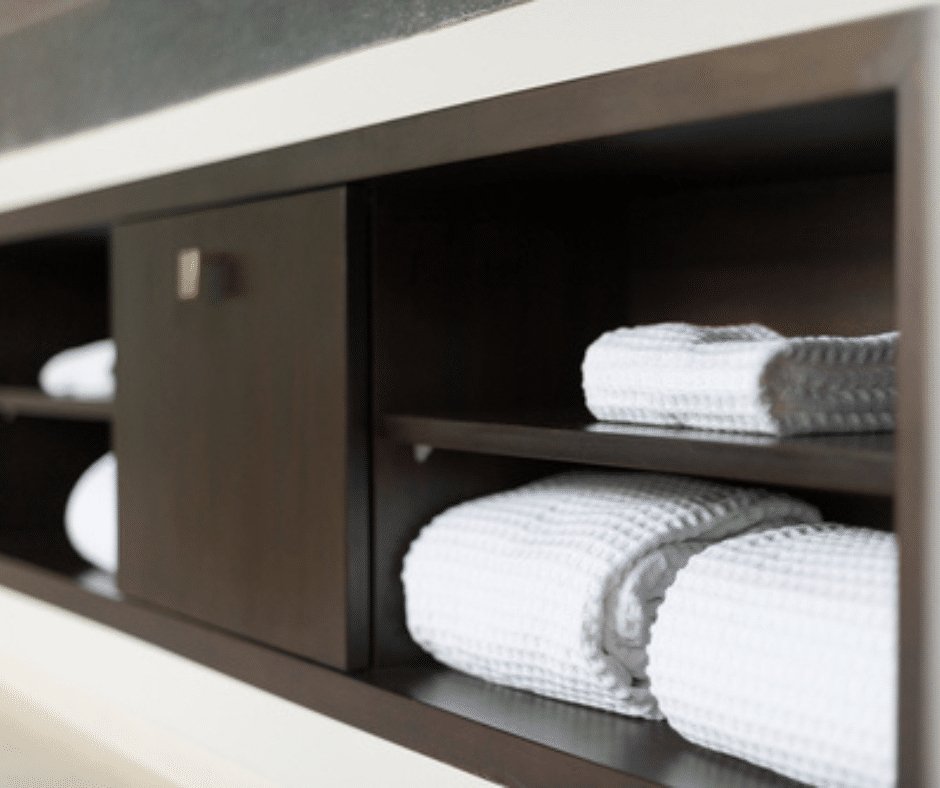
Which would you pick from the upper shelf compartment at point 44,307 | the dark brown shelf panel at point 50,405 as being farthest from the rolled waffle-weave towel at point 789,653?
the upper shelf compartment at point 44,307

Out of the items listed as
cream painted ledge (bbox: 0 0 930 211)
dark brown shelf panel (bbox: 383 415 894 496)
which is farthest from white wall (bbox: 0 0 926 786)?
dark brown shelf panel (bbox: 383 415 894 496)

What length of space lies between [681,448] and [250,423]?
1.42ft

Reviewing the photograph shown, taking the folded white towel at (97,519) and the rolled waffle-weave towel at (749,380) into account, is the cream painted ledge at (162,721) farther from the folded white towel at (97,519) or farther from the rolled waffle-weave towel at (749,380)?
the rolled waffle-weave towel at (749,380)

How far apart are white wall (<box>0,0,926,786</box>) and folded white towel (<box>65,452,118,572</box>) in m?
0.08

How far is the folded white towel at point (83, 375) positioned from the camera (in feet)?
4.80

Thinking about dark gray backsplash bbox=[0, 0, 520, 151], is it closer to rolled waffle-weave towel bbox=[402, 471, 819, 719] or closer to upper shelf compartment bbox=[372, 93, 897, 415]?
upper shelf compartment bbox=[372, 93, 897, 415]

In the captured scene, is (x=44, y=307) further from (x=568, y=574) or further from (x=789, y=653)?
(x=789, y=653)

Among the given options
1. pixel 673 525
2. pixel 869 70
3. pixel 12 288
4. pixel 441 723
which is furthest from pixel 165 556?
pixel 869 70

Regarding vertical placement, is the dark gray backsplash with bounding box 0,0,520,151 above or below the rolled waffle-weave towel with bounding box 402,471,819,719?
above

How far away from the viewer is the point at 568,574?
82cm

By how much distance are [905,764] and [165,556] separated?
758 millimetres

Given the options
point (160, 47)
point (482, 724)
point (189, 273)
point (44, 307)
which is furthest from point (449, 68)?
point (44, 307)

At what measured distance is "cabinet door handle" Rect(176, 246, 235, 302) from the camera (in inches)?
40.9

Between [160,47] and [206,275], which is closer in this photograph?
[206,275]
